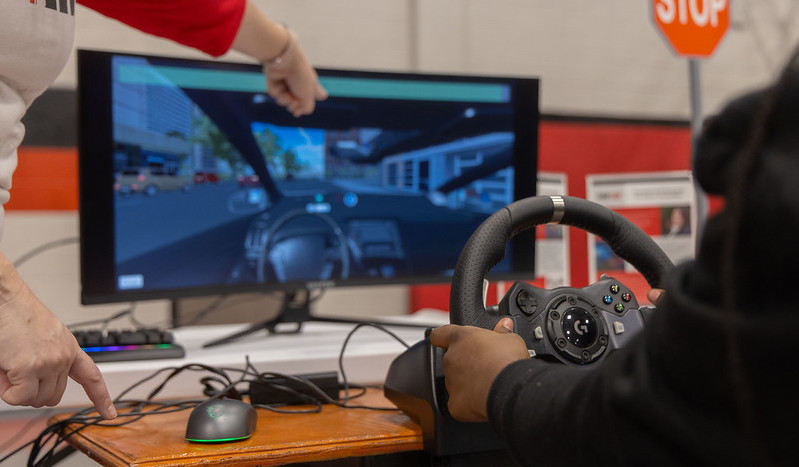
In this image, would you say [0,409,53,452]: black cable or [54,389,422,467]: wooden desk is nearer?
[54,389,422,467]: wooden desk

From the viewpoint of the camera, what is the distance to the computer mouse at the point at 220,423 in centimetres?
72

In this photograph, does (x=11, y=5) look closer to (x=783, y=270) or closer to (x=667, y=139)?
(x=783, y=270)

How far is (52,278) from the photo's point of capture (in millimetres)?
2025

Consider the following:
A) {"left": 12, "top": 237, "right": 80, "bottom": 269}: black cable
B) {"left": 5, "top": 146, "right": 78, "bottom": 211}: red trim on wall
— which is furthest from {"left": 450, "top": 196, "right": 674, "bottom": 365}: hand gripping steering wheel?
{"left": 5, "top": 146, "right": 78, "bottom": 211}: red trim on wall

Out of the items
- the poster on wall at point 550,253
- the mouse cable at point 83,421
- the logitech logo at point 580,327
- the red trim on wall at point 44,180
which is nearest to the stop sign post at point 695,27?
the poster on wall at point 550,253

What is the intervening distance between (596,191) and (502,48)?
52.8 inches

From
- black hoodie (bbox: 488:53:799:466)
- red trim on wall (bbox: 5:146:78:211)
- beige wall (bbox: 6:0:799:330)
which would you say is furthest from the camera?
beige wall (bbox: 6:0:799:330)

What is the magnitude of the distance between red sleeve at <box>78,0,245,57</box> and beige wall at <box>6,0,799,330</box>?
125 centimetres

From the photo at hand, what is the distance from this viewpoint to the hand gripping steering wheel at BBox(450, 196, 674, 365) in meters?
0.70

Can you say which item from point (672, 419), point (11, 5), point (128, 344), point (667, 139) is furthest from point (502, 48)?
point (672, 419)

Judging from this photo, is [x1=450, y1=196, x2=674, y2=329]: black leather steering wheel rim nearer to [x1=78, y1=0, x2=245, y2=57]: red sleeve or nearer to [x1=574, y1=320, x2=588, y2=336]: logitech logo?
[x1=574, y1=320, x2=588, y2=336]: logitech logo

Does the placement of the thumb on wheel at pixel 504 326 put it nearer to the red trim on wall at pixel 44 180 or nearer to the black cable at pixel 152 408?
the black cable at pixel 152 408

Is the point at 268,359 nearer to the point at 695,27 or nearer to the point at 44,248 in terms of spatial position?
the point at 44,248

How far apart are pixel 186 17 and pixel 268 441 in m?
0.70
